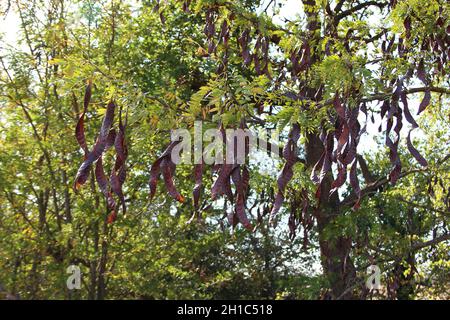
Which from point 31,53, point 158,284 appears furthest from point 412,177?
point 31,53

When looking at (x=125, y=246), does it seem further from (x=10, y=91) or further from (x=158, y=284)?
(x=10, y=91)

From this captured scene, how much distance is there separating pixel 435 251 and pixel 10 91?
6157 mm

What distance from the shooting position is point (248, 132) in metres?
3.02

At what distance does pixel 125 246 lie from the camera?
27.3 feet

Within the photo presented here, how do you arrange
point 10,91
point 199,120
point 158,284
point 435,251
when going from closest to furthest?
point 199,120 → point 10,91 → point 158,284 → point 435,251

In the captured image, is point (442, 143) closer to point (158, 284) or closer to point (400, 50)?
point (158, 284)

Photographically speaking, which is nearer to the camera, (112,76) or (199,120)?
(112,76)
